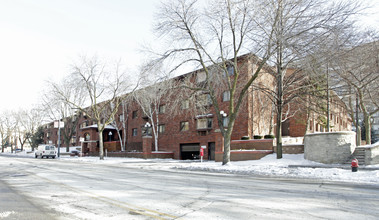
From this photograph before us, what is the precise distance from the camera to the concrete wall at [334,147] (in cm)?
1861

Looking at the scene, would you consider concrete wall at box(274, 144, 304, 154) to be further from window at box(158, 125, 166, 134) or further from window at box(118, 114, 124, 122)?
window at box(118, 114, 124, 122)

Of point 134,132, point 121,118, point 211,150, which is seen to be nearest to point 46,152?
point 134,132

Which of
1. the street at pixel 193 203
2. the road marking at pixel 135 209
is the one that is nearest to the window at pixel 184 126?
the street at pixel 193 203

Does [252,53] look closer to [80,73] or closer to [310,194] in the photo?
[310,194]

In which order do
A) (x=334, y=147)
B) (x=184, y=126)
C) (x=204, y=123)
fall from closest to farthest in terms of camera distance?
(x=334, y=147)
(x=204, y=123)
(x=184, y=126)

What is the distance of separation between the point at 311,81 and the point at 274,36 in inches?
206

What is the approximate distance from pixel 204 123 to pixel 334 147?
17.5m

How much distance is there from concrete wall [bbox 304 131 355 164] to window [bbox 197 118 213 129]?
15.6 m

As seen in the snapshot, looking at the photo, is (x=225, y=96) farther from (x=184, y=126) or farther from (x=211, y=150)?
(x=184, y=126)

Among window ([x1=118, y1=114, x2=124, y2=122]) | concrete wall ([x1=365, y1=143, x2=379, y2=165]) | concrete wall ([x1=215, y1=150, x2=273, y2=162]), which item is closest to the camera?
concrete wall ([x1=365, y1=143, x2=379, y2=165])

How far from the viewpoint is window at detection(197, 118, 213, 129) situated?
112 feet

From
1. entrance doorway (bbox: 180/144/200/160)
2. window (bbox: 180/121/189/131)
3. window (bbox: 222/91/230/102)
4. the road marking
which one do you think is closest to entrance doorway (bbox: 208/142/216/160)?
entrance doorway (bbox: 180/144/200/160)

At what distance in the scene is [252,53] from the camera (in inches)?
747

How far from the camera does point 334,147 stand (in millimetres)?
18734
